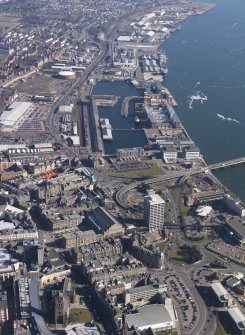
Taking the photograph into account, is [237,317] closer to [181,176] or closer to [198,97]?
[181,176]

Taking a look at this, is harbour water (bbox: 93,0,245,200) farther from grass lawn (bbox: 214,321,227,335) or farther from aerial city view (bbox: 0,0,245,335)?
grass lawn (bbox: 214,321,227,335)

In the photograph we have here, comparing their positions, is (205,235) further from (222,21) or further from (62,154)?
(222,21)

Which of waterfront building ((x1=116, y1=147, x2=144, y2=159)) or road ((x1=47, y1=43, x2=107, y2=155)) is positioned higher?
road ((x1=47, y1=43, x2=107, y2=155))

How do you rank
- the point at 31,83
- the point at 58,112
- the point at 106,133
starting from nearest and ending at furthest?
1. the point at 106,133
2. the point at 58,112
3. the point at 31,83

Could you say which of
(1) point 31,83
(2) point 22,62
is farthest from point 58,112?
(2) point 22,62

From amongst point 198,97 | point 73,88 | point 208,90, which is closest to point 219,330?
point 198,97

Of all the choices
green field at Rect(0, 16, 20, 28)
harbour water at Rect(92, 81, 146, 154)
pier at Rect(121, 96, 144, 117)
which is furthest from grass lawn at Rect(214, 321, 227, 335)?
green field at Rect(0, 16, 20, 28)

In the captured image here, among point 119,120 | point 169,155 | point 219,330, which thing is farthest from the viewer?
point 119,120
